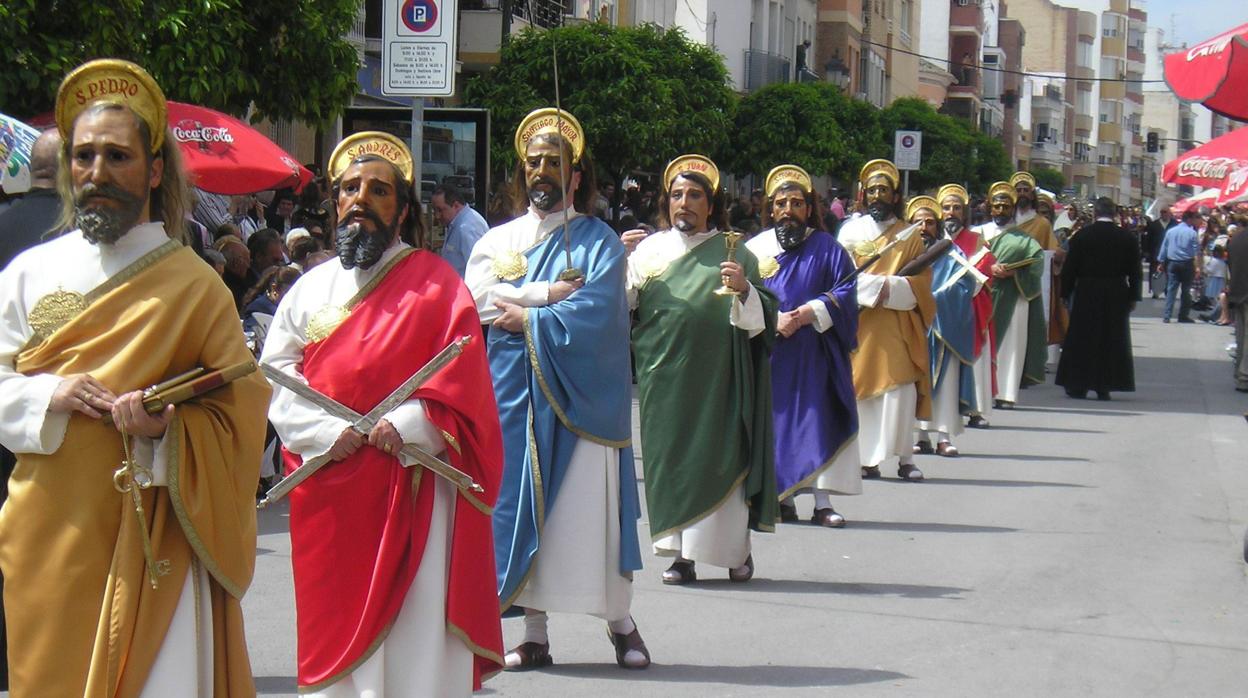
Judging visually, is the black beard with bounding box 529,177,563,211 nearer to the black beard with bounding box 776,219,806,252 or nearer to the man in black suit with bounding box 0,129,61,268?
the man in black suit with bounding box 0,129,61,268

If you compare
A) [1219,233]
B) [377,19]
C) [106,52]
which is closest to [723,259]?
[106,52]

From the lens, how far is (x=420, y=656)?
221 inches

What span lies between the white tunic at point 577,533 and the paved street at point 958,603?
317 mm

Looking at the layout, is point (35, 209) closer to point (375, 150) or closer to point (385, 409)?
point (375, 150)

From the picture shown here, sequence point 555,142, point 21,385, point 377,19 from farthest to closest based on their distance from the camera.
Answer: point 377,19, point 555,142, point 21,385

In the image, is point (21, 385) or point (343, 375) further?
point (343, 375)

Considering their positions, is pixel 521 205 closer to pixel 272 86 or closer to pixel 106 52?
pixel 106 52

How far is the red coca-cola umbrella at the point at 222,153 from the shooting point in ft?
38.7

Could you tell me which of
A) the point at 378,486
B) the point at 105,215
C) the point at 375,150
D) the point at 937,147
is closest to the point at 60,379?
the point at 105,215

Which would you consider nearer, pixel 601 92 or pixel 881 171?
pixel 881 171

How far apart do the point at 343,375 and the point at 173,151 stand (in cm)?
85

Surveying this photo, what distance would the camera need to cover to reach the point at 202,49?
13.1m

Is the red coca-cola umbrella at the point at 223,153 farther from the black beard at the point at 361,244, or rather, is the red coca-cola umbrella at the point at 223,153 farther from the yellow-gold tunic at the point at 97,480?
the yellow-gold tunic at the point at 97,480

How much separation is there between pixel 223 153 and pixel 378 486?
6.83 metres
